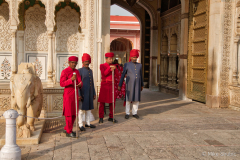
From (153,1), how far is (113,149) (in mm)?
11100

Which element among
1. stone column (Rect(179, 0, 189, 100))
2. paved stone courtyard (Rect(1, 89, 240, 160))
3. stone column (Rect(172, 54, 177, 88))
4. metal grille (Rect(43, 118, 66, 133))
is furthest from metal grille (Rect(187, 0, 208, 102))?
metal grille (Rect(43, 118, 66, 133))

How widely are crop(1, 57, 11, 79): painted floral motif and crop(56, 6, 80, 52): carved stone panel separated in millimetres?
1451

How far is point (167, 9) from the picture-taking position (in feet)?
42.5

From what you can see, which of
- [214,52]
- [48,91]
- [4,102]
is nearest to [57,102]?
[48,91]

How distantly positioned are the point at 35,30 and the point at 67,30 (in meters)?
0.90

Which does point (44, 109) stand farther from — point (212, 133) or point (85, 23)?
point (212, 133)

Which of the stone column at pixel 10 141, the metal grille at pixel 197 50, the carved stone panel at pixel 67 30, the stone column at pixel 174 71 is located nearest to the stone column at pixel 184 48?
the metal grille at pixel 197 50

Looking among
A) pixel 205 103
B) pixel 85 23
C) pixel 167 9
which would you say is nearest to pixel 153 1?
pixel 167 9

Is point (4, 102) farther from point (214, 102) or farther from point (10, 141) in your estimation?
point (214, 102)

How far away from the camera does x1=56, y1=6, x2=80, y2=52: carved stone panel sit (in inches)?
297

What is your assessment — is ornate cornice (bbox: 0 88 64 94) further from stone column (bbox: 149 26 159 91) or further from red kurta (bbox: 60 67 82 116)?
stone column (bbox: 149 26 159 91)

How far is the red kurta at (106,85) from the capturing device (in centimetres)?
590

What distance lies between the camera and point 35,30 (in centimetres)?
750

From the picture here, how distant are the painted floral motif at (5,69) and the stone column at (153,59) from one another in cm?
804
